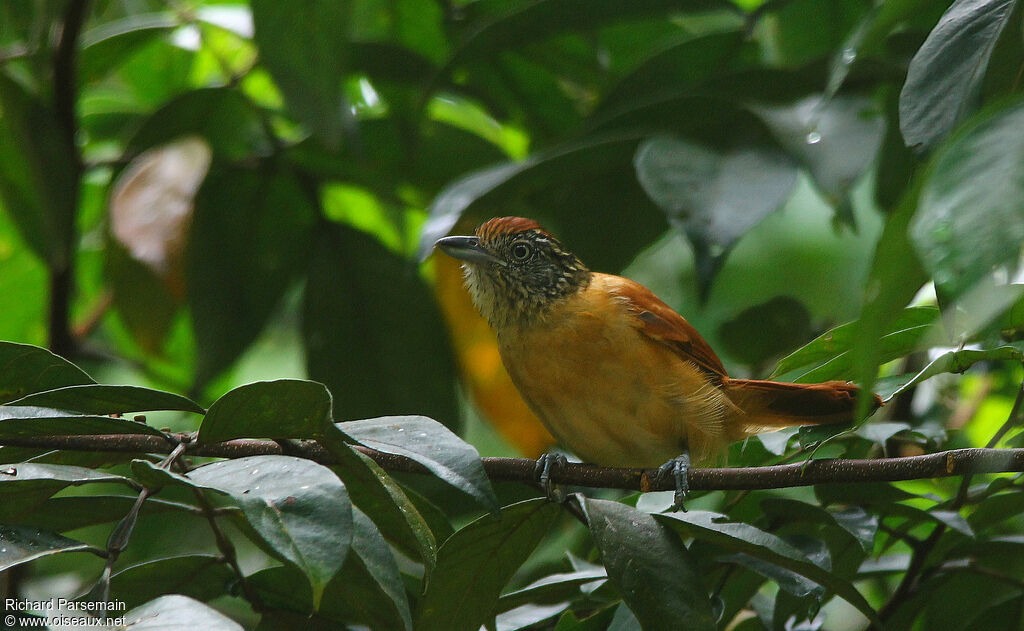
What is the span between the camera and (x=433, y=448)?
1313mm

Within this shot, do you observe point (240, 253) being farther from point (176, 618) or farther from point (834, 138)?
point (176, 618)

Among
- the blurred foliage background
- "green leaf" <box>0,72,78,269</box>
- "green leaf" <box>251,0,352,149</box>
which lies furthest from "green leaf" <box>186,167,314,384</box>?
"green leaf" <box>251,0,352,149</box>

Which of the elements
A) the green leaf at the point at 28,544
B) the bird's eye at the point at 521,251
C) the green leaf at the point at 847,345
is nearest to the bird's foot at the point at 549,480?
the green leaf at the point at 847,345

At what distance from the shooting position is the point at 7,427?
1.29m

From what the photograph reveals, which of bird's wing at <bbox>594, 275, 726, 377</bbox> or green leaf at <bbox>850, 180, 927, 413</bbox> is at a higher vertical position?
green leaf at <bbox>850, 180, 927, 413</bbox>

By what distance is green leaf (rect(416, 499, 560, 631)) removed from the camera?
1.49 m

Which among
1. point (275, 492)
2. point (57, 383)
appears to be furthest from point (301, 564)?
point (57, 383)

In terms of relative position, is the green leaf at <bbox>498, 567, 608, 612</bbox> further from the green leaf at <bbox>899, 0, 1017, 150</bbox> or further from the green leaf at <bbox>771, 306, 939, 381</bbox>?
the green leaf at <bbox>899, 0, 1017, 150</bbox>

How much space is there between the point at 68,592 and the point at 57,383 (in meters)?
1.62

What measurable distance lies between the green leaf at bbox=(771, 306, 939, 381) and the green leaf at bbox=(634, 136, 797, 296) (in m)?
0.36

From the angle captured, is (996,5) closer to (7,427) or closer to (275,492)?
(275,492)

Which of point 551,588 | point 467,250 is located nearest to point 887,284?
point 551,588

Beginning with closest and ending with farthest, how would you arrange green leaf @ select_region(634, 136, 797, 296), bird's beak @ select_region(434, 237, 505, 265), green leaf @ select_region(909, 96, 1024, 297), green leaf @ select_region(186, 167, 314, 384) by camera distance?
green leaf @ select_region(909, 96, 1024, 297)
green leaf @ select_region(634, 136, 797, 296)
bird's beak @ select_region(434, 237, 505, 265)
green leaf @ select_region(186, 167, 314, 384)

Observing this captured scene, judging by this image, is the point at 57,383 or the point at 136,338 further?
the point at 136,338
